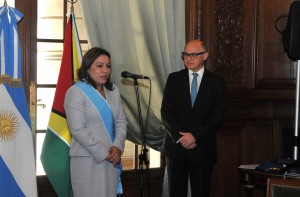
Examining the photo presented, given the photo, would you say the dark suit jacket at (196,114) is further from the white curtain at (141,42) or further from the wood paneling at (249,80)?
the wood paneling at (249,80)

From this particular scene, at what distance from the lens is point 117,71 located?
478 cm

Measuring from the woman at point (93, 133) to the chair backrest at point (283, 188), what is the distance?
4.69 feet

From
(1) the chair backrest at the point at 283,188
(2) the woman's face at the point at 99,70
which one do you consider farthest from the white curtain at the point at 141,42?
(1) the chair backrest at the point at 283,188

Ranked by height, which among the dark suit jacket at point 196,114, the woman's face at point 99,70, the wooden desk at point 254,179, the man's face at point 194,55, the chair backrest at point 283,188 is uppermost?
the man's face at point 194,55

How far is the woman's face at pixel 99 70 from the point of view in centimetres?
377

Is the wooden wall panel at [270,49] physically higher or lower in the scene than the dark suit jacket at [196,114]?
higher

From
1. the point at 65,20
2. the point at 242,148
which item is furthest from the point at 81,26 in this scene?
the point at 242,148

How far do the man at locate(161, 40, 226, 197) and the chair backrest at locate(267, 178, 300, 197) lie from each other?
65.3 inches

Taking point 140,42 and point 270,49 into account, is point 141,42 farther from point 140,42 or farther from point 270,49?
point 270,49

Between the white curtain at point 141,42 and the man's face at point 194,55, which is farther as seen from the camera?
the white curtain at point 141,42

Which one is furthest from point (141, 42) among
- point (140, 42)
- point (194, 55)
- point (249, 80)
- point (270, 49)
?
point (270, 49)

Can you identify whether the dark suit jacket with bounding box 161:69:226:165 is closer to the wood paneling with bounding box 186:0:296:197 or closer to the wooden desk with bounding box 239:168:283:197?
the wooden desk with bounding box 239:168:283:197

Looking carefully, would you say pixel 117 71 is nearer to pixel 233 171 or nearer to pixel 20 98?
pixel 20 98

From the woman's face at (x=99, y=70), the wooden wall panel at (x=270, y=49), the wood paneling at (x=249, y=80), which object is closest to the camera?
the woman's face at (x=99, y=70)
